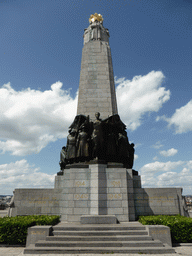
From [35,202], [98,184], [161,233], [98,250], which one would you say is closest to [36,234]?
[98,250]

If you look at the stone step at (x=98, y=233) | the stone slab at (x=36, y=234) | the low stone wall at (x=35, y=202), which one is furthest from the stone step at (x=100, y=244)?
the low stone wall at (x=35, y=202)

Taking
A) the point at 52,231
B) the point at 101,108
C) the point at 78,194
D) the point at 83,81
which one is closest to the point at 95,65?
the point at 83,81

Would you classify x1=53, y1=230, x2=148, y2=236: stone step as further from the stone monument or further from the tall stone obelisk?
the tall stone obelisk

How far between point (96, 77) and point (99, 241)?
47.1 ft

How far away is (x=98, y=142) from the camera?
1525cm

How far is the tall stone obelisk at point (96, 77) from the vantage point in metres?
17.9

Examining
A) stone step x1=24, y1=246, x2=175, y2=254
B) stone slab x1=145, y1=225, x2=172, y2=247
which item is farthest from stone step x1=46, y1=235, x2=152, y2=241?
stone step x1=24, y1=246, x2=175, y2=254

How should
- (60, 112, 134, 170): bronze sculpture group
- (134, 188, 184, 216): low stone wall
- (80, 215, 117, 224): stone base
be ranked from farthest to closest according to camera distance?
(60, 112, 134, 170): bronze sculpture group < (134, 188, 184, 216): low stone wall < (80, 215, 117, 224): stone base

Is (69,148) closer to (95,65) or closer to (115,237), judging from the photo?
(115,237)

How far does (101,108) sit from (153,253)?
12.0 metres

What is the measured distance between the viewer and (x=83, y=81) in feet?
62.7

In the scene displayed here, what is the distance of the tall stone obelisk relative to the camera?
58.9 ft

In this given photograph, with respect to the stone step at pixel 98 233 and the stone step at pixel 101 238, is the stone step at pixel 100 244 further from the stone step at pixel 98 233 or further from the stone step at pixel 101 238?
the stone step at pixel 98 233

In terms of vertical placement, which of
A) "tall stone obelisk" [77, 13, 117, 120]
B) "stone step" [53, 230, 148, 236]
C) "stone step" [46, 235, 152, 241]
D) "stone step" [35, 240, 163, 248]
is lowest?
"stone step" [35, 240, 163, 248]
